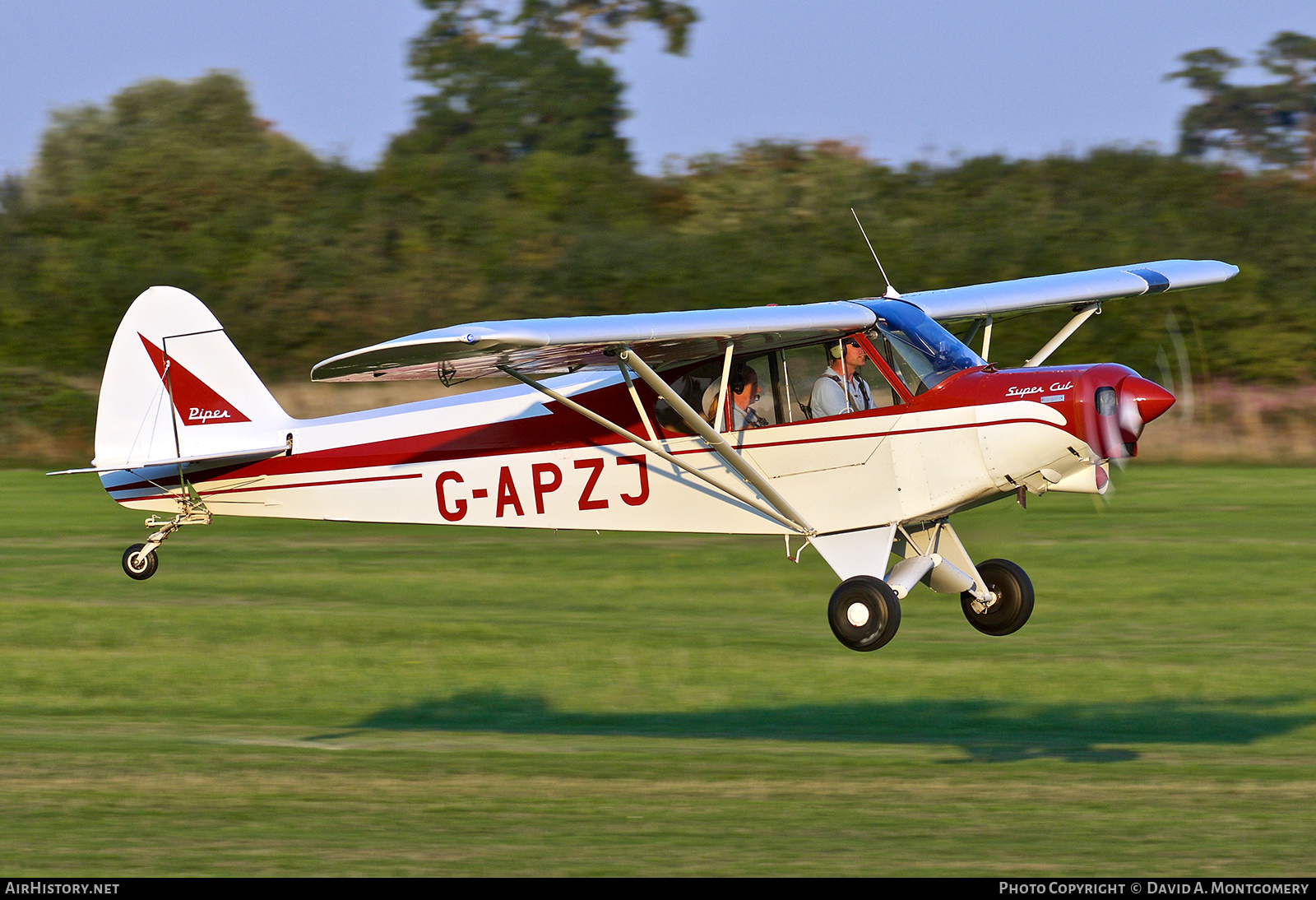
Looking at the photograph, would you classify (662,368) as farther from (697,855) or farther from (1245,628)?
(1245,628)

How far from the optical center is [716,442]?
11.0 meters

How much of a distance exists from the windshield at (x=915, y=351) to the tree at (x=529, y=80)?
38.1 m

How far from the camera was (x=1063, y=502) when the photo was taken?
107 feet

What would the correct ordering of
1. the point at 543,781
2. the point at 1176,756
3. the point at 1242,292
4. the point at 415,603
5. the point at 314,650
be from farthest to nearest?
the point at 1242,292, the point at 415,603, the point at 314,650, the point at 1176,756, the point at 543,781

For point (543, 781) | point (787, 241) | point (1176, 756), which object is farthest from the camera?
point (787, 241)

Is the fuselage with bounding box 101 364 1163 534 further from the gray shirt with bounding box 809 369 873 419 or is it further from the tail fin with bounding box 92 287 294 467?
the tail fin with bounding box 92 287 294 467

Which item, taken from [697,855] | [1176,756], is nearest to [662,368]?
[697,855]

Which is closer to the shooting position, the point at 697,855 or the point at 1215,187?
the point at 697,855

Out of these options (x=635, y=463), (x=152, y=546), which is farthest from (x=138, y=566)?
(x=635, y=463)

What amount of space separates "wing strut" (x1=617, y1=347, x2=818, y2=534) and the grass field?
135 centimetres

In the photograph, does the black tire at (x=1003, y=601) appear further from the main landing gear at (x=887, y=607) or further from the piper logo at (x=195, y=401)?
the piper logo at (x=195, y=401)

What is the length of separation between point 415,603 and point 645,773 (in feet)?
35.0

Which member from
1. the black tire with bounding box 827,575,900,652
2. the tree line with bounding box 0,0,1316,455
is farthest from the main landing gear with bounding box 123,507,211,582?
the tree line with bounding box 0,0,1316,455

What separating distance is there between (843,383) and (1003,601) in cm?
206
